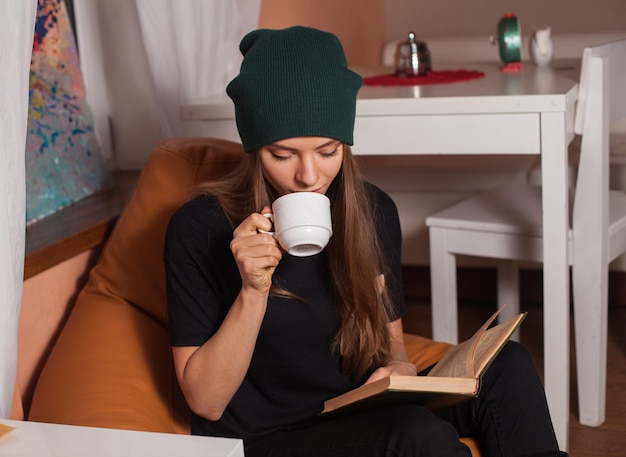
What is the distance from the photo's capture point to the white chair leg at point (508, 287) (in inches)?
97.7

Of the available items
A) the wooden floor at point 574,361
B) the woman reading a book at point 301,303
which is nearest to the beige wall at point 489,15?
the wooden floor at point 574,361

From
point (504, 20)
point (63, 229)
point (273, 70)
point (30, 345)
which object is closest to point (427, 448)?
point (273, 70)

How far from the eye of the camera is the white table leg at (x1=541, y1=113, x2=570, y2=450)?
1.84 metres

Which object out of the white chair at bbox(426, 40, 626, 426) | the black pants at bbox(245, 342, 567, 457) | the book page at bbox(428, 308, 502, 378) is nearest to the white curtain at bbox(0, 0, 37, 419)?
the black pants at bbox(245, 342, 567, 457)

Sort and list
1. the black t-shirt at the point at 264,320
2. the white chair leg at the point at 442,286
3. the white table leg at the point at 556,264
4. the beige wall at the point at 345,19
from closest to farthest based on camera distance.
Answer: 1. the black t-shirt at the point at 264,320
2. the white table leg at the point at 556,264
3. the white chair leg at the point at 442,286
4. the beige wall at the point at 345,19

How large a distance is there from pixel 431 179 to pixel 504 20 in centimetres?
56

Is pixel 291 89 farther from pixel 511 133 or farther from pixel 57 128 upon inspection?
pixel 57 128

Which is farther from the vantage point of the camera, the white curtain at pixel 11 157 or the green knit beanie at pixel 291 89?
the green knit beanie at pixel 291 89

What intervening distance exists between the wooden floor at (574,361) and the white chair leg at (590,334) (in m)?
0.05

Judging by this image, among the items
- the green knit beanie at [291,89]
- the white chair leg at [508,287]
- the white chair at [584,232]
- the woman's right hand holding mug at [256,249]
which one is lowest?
the white chair leg at [508,287]

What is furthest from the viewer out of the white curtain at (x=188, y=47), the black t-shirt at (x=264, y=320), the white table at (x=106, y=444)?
the white curtain at (x=188, y=47)

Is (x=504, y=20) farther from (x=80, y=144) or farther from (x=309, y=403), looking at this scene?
(x=309, y=403)

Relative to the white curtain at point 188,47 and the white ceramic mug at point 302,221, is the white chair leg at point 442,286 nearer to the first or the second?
the white curtain at point 188,47

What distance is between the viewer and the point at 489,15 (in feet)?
13.4
